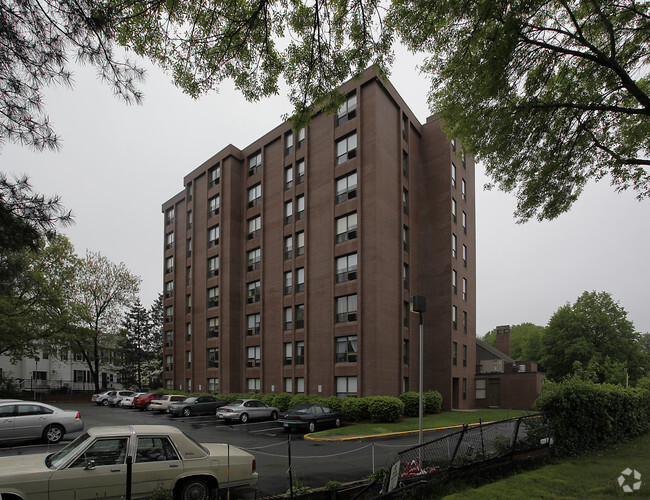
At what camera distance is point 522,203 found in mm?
13266

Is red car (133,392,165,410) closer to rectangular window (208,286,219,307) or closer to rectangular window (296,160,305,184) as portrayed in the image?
rectangular window (208,286,219,307)

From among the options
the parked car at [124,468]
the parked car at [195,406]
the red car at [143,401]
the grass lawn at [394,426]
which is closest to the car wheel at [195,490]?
the parked car at [124,468]

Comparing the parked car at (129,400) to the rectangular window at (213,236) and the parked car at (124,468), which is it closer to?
the rectangular window at (213,236)

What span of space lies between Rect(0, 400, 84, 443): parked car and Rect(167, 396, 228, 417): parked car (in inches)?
533

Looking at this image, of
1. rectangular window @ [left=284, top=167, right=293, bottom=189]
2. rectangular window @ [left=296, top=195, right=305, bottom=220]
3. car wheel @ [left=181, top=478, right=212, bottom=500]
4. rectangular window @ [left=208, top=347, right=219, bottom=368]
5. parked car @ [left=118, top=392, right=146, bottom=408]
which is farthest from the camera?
rectangular window @ [left=208, top=347, right=219, bottom=368]

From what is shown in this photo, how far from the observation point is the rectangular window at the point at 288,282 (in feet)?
113

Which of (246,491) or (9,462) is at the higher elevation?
(9,462)

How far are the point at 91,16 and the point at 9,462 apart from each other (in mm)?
7473

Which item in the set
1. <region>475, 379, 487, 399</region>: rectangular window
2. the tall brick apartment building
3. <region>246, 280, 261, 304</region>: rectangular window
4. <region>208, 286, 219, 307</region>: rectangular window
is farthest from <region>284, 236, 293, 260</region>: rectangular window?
<region>475, 379, 487, 399</region>: rectangular window

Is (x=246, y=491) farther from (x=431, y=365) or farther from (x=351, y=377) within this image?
(x=431, y=365)

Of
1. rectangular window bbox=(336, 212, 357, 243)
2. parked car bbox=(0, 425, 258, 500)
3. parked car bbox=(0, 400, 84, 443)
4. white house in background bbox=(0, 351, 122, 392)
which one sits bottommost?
white house in background bbox=(0, 351, 122, 392)

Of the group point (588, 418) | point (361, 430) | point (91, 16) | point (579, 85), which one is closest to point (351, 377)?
point (361, 430)

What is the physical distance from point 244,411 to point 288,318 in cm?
901

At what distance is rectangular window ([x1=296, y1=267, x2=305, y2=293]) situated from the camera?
110 feet
